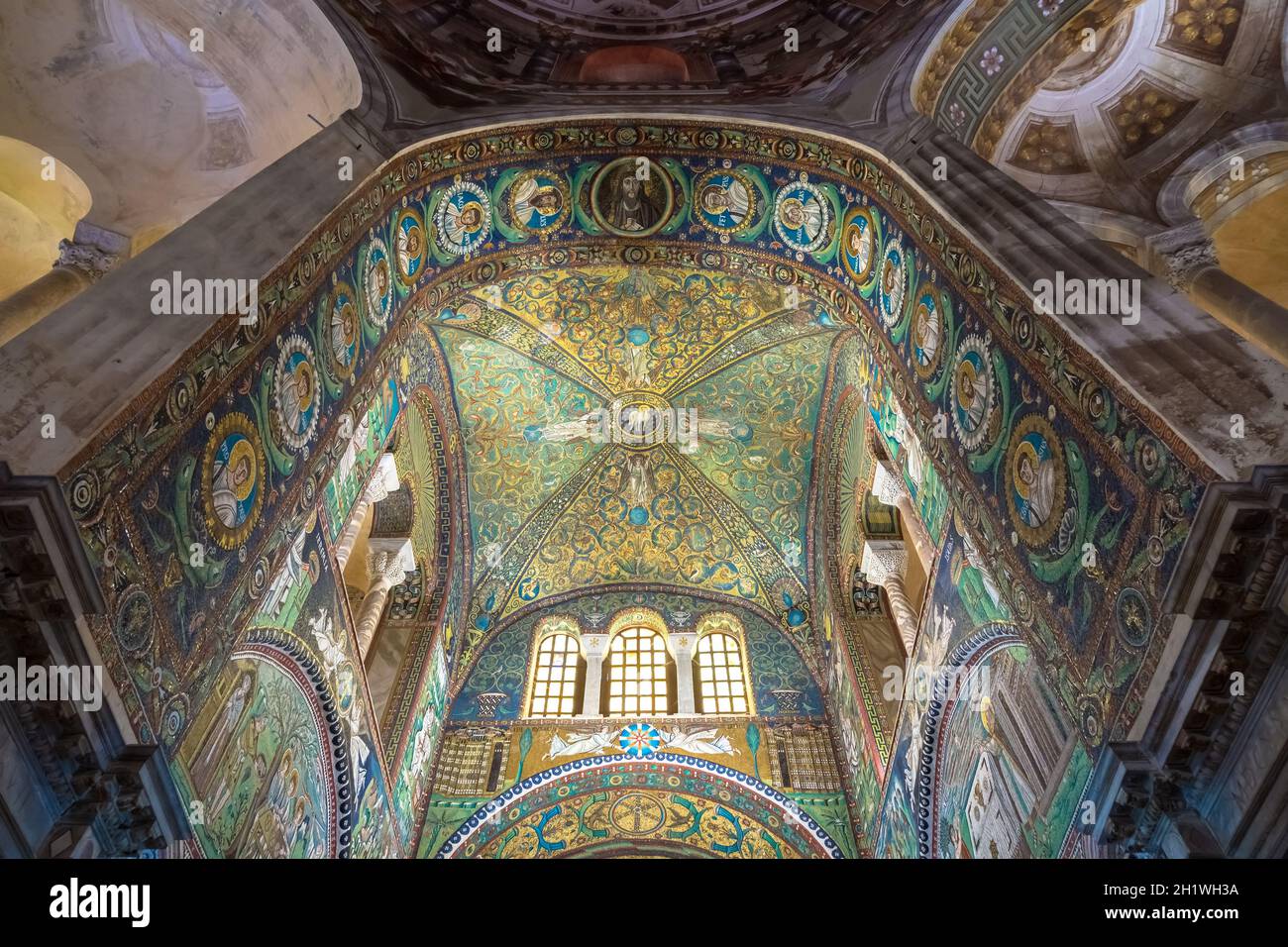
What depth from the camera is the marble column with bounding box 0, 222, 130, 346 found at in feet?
21.6

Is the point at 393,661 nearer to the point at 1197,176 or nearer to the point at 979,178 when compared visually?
the point at 979,178

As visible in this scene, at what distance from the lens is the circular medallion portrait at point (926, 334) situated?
20.9 ft

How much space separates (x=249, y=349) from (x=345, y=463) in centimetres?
269

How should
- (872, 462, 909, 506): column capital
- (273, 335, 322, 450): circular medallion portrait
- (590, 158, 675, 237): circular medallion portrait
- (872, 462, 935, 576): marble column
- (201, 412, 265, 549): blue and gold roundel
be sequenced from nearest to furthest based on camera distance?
(201, 412, 265, 549): blue and gold roundel
(273, 335, 322, 450): circular medallion portrait
(590, 158, 675, 237): circular medallion portrait
(872, 462, 935, 576): marble column
(872, 462, 909, 506): column capital

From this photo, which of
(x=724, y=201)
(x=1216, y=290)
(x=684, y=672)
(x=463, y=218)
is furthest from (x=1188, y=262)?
(x=684, y=672)

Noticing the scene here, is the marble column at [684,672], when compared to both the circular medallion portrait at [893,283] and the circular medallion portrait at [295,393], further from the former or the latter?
the circular medallion portrait at [295,393]

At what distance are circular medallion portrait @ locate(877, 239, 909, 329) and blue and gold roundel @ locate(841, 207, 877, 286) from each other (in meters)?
0.22

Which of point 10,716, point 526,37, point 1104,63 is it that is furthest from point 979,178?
point 10,716

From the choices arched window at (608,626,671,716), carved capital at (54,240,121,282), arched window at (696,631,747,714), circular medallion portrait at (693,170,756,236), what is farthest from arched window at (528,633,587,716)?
carved capital at (54,240,121,282)

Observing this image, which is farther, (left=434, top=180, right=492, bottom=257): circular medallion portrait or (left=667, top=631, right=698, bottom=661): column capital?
(left=667, top=631, right=698, bottom=661): column capital

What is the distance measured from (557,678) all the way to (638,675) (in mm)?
1057

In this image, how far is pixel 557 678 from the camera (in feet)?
36.7

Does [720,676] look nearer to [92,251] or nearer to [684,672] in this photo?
[684,672]

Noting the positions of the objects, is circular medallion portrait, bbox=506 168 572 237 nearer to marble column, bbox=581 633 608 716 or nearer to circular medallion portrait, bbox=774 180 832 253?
circular medallion portrait, bbox=774 180 832 253
